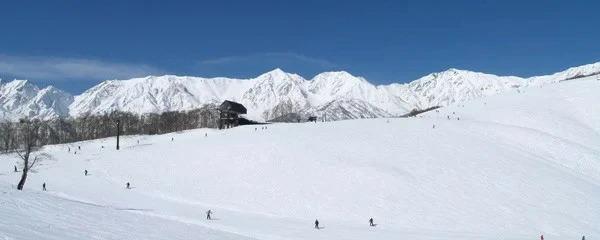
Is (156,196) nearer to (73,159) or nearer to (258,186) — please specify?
(258,186)

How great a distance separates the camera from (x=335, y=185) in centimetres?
5553

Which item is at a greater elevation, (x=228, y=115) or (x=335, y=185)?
(x=228, y=115)

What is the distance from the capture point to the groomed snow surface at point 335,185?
120ft

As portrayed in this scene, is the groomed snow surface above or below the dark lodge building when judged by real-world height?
below

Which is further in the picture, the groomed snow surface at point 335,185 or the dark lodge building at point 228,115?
the dark lodge building at point 228,115

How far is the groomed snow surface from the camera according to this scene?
3653 centimetres

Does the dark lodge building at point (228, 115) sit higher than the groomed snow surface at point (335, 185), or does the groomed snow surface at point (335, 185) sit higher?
the dark lodge building at point (228, 115)

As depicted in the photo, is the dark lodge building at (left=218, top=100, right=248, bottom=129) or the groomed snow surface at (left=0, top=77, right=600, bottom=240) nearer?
the groomed snow surface at (left=0, top=77, right=600, bottom=240)

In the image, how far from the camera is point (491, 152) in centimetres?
6756

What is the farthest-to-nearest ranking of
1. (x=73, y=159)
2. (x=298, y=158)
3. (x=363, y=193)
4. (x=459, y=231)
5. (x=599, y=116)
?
(x=599, y=116) < (x=73, y=159) < (x=298, y=158) < (x=363, y=193) < (x=459, y=231)

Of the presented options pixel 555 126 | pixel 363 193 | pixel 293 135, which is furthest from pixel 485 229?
pixel 555 126

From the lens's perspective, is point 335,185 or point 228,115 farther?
point 228,115

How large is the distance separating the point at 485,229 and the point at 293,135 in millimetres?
38396

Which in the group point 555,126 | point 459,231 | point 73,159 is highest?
point 555,126
